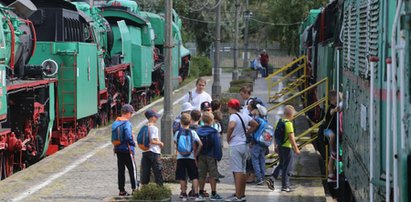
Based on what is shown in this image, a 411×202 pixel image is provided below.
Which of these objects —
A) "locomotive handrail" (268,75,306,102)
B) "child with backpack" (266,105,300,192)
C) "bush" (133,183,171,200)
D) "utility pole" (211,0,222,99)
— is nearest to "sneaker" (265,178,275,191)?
"child with backpack" (266,105,300,192)

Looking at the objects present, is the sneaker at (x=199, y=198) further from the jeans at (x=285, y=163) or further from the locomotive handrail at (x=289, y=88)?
the locomotive handrail at (x=289, y=88)

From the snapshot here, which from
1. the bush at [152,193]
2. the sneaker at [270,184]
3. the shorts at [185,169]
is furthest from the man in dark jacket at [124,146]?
the sneaker at [270,184]

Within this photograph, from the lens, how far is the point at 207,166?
1249 cm

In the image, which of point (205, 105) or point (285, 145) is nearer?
point (285, 145)

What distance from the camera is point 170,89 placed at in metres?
15.8

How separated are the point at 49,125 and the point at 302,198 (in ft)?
22.3

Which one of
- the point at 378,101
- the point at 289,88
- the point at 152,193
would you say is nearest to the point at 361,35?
the point at 378,101

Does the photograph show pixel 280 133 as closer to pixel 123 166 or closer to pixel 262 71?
pixel 123 166

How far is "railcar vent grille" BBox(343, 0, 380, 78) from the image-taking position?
687cm

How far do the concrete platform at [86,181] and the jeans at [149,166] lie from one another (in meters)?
0.55

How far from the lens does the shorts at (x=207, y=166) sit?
12.4 meters

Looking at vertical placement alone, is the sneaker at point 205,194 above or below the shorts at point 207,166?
below

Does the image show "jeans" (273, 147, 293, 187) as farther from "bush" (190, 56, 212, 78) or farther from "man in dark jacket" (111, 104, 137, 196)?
"bush" (190, 56, 212, 78)

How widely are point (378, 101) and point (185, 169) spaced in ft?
20.8
